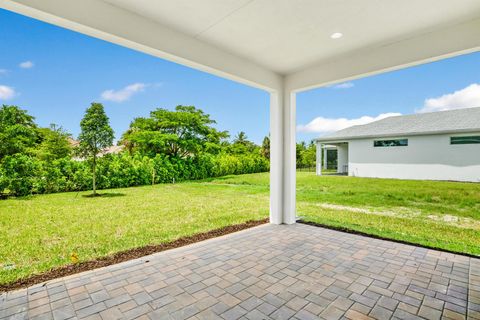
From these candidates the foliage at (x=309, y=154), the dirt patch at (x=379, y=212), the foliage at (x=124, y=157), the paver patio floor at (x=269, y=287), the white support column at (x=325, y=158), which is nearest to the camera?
the paver patio floor at (x=269, y=287)

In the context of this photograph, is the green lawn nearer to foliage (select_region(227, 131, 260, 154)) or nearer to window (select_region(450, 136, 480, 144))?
window (select_region(450, 136, 480, 144))

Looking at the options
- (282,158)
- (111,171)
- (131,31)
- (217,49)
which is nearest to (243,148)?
(111,171)

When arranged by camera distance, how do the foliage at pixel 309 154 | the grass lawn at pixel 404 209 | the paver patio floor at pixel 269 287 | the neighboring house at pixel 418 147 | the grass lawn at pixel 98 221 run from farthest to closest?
the foliage at pixel 309 154, the neighboring house at pixel 418 147, the grass lawn at pixel 404 209, the grass lawn at pixel 98 221, the paver patio floor at pixel 269 287

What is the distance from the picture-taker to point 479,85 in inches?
221

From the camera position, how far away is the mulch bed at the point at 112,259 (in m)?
2.24

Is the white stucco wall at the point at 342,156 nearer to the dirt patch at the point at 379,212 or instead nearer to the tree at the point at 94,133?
the dirt patch at the point at 379,212

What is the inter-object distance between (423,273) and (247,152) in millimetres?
11917

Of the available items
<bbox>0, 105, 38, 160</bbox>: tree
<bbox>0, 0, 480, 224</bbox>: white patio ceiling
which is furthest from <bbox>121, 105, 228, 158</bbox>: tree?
<bbox>0, 0, 480, 224</bbox>: white patio ceiling

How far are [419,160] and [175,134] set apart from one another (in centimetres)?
963

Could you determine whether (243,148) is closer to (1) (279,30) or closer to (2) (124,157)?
(2) (124,157)

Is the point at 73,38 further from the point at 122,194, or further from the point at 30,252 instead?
the point at 30,252

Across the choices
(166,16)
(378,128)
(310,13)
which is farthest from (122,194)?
(378,128)

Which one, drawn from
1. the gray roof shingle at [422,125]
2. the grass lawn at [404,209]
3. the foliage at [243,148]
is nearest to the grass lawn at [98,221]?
the grass lawn at [404,209]

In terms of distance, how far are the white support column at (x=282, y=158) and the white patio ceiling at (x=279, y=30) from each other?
693 mm
